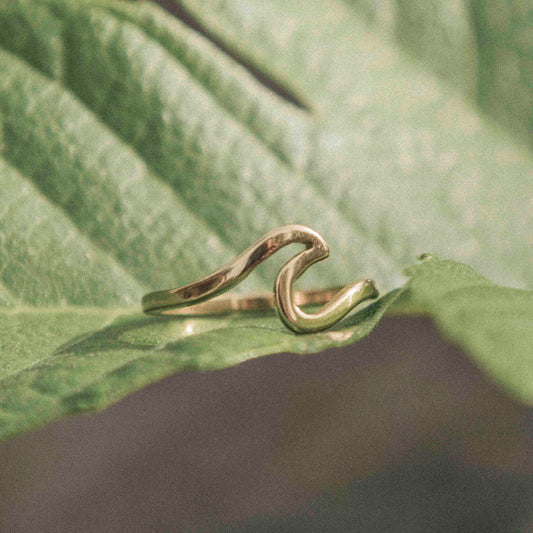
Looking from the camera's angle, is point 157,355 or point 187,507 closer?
point 157,355

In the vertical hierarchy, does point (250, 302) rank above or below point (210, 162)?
below

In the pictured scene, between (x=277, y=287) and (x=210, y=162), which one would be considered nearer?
(x=277, y=287)

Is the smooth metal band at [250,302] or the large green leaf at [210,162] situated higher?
the large green leaf at [210,162]

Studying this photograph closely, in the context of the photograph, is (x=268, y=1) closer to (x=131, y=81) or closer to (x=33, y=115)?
(x=131, y=81)

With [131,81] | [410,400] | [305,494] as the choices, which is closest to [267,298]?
[131,81]

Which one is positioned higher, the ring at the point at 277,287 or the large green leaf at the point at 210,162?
the large green leaf at the point at 210,162

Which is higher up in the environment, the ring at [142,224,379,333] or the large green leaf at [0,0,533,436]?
the large green leaf at [0,0,533,436]

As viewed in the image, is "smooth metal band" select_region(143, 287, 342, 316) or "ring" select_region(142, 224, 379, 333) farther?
"smooth metal band" select_region(143, 287, 342, 316)

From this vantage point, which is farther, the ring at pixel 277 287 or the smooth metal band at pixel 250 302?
the smooth metal band at pixel 250 302
